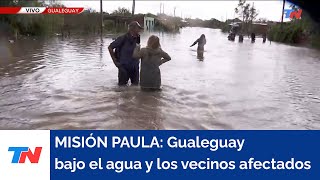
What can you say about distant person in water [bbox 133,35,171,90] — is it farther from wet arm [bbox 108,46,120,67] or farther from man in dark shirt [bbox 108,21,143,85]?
wet arm [bbox 108,46,120,67]

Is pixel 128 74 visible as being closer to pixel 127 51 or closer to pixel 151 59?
pixel 127 51

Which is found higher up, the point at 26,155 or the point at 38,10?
the point at 38,10

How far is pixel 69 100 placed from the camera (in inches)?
275

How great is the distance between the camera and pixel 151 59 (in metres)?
7.04

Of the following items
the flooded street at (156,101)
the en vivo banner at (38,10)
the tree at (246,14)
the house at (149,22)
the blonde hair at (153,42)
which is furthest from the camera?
the tree at (246,14)

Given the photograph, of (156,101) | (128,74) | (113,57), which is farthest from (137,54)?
(156,101)

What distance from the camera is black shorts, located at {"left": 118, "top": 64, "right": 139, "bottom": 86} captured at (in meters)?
7.48

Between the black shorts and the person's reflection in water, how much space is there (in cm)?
23

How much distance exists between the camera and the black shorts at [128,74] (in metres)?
7.48

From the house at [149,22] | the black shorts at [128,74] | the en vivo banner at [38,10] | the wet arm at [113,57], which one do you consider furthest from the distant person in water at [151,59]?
the house at [149,22]

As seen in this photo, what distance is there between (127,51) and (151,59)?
1.89 ft

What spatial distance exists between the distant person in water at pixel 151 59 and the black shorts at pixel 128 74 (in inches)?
15.8

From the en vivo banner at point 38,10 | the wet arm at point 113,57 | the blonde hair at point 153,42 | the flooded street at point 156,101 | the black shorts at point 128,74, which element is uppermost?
the en vivo banner at point 38,10

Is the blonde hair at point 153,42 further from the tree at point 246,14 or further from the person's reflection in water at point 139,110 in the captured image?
the tree at point 246,14
